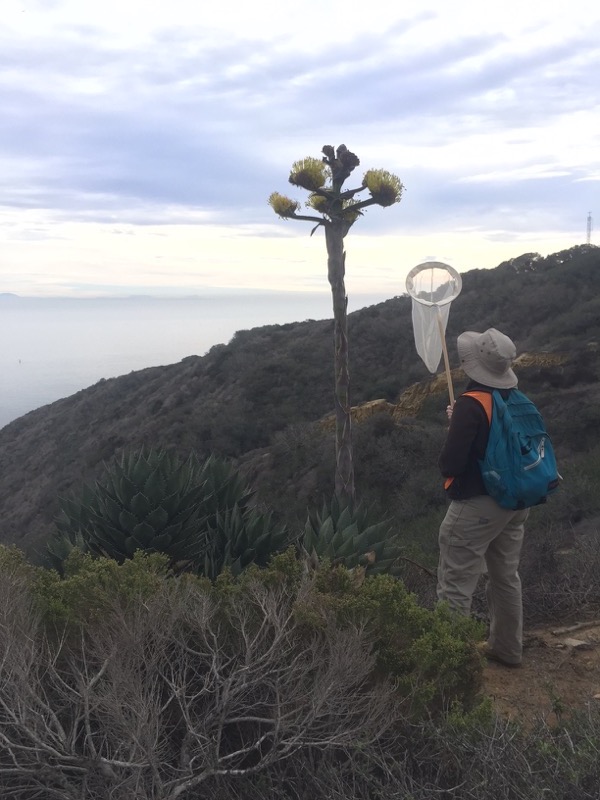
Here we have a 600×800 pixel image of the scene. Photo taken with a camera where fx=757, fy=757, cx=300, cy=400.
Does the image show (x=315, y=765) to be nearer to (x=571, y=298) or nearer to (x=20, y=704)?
(x=20, y=704)

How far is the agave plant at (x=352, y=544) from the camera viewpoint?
13.1 ft

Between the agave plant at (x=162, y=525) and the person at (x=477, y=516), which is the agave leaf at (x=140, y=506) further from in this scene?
the person at (x=477, y=516)

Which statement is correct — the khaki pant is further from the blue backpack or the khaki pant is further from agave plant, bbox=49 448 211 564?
agave plant, bbox=49 448 211 564

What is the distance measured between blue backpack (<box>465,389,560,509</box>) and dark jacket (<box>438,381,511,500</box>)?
4 cm

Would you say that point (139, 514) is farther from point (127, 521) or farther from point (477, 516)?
point (477, 516)

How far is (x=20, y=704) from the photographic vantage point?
2.24 meters

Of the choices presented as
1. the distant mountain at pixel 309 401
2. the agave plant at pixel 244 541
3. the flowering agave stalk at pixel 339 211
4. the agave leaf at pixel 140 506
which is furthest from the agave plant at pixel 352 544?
the distant mountain at pixel 309 401

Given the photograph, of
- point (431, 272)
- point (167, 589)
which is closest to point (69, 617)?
point (167, 589)

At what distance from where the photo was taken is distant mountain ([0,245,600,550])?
1497 cm

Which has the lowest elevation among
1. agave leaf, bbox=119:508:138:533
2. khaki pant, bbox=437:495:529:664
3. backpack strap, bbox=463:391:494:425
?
khaki pant, bbox=437:495:529:664

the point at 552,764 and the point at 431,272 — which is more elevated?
the point at 431,272

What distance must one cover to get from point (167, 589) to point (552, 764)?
1426 mm

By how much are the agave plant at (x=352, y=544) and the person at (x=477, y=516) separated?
0.38 meters

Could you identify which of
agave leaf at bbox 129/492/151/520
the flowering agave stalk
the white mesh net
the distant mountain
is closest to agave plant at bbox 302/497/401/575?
agave leaf at bbox 129/492/151/520
